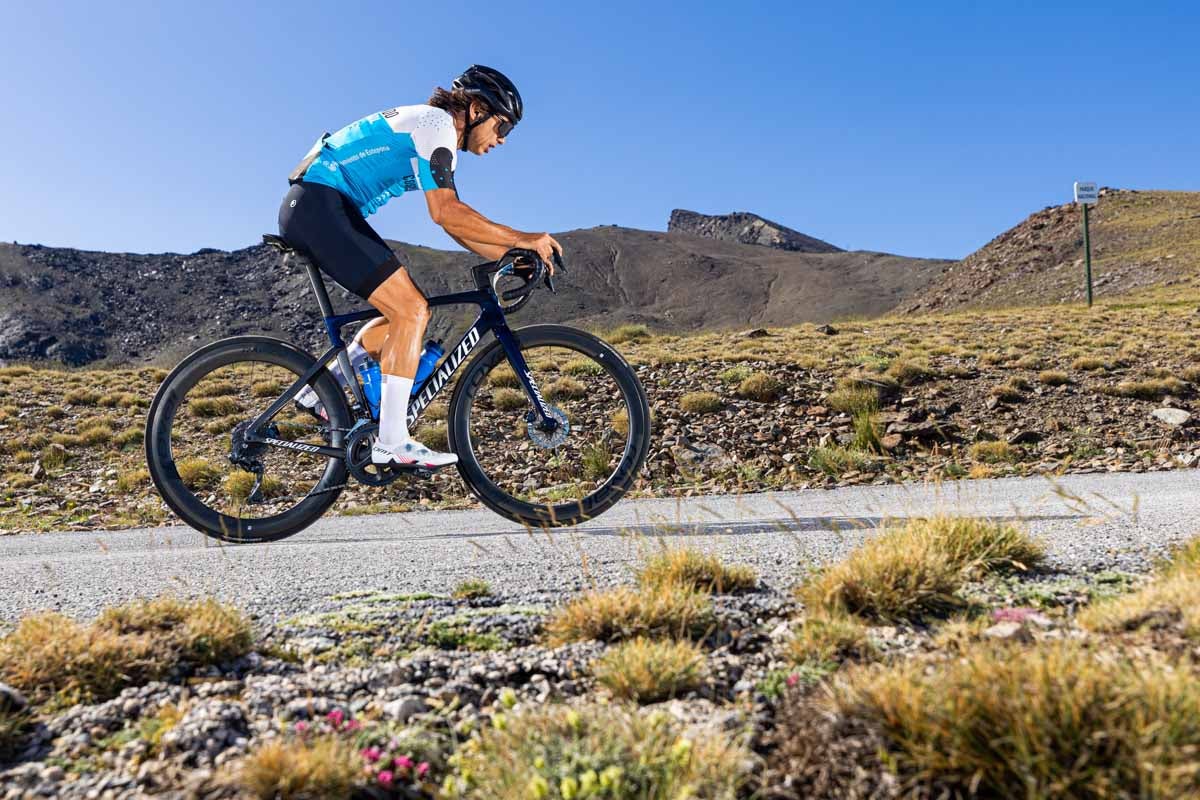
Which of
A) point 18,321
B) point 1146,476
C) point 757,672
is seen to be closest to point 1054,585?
point 757,672

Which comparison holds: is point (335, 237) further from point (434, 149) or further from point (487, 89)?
point (487, 89)

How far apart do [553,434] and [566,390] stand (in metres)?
6.40

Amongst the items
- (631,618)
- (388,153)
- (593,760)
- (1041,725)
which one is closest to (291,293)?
(388,153)

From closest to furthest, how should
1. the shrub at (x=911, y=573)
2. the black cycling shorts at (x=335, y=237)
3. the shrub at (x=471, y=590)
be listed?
1. the shrub at (x=911, y=573)
2. the shrub at (x=471, y=590)
3. the black cycling shorts at (x=335, y=237)

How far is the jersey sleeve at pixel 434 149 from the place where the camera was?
4.68 meters

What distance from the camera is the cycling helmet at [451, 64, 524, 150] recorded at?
16.2ft

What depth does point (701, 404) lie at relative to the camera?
38.5 feet

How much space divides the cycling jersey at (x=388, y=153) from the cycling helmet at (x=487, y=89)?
237 millimetres

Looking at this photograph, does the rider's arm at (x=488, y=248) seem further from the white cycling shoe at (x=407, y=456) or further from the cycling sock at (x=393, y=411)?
the white cycling shoe at (x=407, y=456)

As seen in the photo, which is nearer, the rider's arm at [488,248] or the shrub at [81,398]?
the rider's arm at [488,248]

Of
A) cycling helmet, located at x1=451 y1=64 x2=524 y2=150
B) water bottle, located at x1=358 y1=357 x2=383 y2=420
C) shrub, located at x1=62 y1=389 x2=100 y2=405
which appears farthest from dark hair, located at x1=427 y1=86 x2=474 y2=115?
shrub, located at x1=62 y1=389 x2=100 y2=405

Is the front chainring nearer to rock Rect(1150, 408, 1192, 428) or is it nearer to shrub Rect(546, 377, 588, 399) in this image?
shrub Rect(546, 377, 588, 399)

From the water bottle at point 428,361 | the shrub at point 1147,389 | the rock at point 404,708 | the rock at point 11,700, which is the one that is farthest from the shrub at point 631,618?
the shrub at point 1147,389

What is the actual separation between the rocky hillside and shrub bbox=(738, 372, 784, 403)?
125 feet
